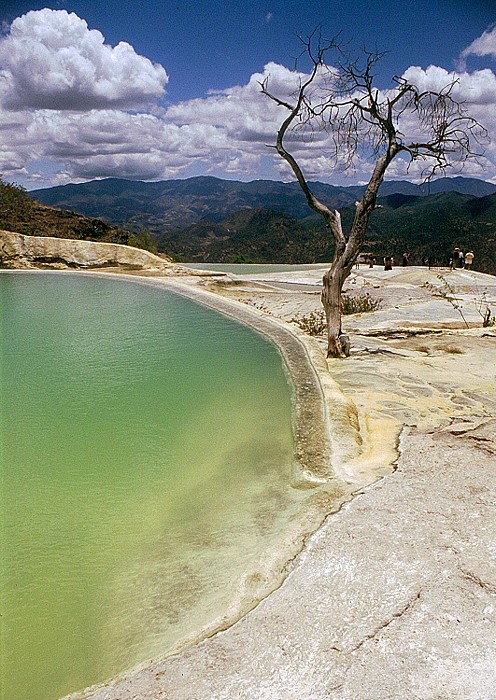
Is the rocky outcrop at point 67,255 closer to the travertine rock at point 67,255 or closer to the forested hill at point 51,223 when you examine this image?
the travertine rock at point 67,255

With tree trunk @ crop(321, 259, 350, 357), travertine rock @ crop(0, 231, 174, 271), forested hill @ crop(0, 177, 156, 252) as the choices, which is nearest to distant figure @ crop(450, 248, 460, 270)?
travertine rock @ crop(0, 231, 174, 271)

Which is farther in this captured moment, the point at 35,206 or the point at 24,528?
the point at 35,206

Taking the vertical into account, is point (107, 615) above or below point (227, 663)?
below

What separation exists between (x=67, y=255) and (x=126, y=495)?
517 inches

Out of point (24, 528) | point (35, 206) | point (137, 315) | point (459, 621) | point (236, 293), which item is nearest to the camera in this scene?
point (459, 621)

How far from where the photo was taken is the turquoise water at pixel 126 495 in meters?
2.06

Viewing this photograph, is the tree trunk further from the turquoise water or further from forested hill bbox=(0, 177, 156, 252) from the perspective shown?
forested hill bbox=(0, 177, 156, 252)

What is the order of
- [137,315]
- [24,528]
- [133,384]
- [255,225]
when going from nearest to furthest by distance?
[24,528] → [133,384] → [137,315] → [255,225]

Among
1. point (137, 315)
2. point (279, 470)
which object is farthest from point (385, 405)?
point (137, 315)

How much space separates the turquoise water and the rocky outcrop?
8698mm

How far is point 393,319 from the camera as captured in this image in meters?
7.78

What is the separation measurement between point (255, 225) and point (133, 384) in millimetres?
60288

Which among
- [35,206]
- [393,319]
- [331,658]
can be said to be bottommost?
[331,658]

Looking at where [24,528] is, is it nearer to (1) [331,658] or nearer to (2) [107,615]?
(2) [107,615]
